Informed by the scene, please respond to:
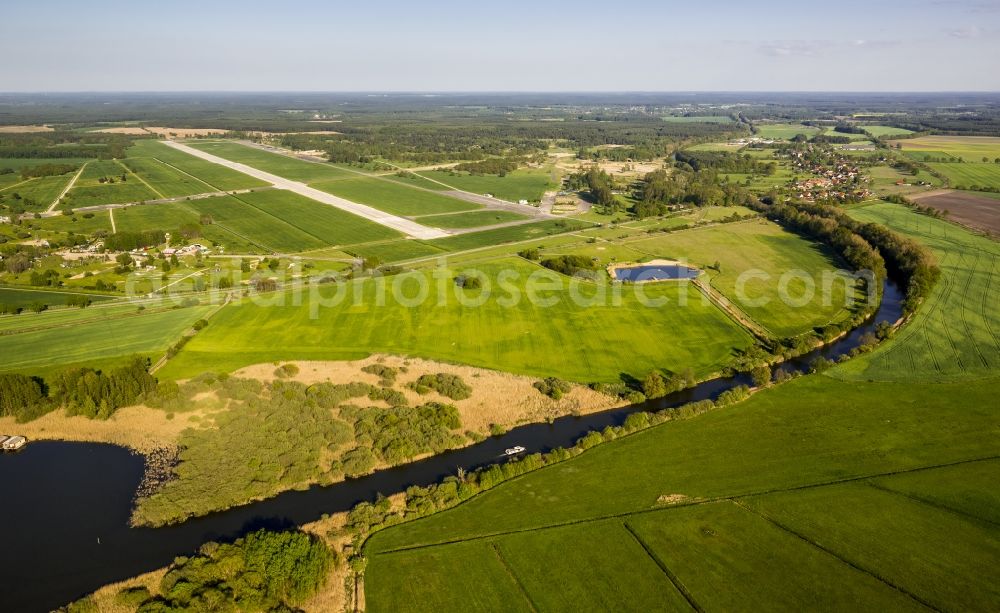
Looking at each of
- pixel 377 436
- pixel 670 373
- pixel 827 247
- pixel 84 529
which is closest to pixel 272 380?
pixel 377 436

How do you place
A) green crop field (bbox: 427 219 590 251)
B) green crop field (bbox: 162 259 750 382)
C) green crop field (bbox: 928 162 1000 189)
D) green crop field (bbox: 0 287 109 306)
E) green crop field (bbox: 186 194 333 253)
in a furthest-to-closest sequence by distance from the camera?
green crop field (bbox: 928 162 1000 189) < green crop field (bbox: 427 219 590 251) < green crop field (bbox: 186 194 333 253) < green crop field (bbox: 0 287 109 306) < green crop field (bbox: 162 259 750 382)

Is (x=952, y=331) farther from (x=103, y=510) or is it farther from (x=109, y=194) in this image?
(x=109, y=194)

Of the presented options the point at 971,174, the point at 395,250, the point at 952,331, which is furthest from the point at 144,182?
the point at 971,174

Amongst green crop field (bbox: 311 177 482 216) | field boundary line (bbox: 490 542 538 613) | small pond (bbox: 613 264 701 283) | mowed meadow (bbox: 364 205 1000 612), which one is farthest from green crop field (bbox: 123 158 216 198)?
field boundary line (bbox: 490 542 538 613)

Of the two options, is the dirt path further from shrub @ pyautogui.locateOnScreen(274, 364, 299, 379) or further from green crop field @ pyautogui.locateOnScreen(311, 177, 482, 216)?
shrub @ pyautogui.locateOnScreen(274, 364, 299, 379)

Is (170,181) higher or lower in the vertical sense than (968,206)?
higher

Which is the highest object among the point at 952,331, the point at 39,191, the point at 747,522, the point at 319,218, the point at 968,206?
the point at 39,191
